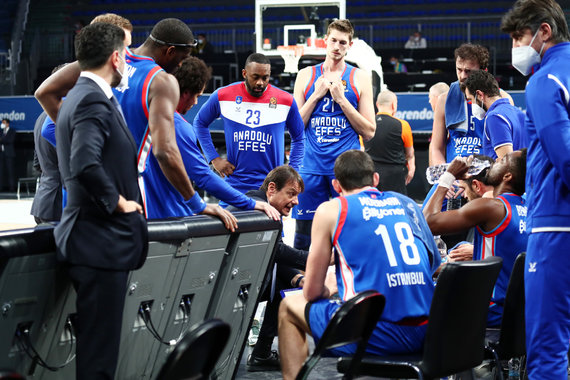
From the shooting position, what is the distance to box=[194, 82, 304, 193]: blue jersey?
220 inches

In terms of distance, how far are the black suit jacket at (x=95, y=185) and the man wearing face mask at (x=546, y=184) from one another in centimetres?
158

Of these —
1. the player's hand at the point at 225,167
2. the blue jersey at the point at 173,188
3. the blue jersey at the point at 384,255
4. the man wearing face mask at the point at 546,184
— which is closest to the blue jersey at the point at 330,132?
the player's hand at the point at 225,167

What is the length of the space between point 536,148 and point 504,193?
0.75 metres

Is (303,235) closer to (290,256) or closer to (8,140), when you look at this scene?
(290,256)

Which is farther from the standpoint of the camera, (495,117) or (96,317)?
(495,117)

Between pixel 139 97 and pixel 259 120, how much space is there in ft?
6.34

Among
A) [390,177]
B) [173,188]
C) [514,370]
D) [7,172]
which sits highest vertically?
[173,188]

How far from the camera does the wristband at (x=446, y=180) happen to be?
4105 mm

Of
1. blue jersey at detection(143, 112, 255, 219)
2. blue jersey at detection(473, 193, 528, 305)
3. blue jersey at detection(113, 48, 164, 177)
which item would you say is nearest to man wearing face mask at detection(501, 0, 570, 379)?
blue jersey at detection(473, 193, 528, 305)

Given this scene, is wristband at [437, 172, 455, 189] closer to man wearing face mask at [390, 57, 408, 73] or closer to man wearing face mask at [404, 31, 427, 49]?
man wearing face mask at [390, 57, 408, 73]

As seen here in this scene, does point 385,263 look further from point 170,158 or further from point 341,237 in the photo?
point 170,158

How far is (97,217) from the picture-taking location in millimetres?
2791

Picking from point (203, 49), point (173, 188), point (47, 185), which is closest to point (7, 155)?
point (203, 49)

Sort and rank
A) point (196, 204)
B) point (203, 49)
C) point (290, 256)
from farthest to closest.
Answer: point (203, 49), point (290, 256), point (196, 204)
